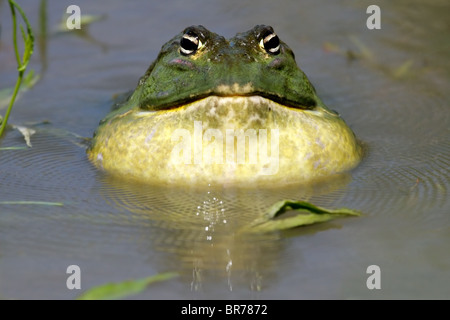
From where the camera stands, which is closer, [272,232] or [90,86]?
[272,232]

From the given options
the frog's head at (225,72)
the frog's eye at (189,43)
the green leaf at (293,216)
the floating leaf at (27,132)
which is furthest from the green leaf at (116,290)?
the floating leaf at (27,132)

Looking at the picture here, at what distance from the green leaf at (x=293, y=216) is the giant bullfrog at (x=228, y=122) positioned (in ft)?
1.78

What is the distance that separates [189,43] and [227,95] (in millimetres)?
447

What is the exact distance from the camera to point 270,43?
13.5ft

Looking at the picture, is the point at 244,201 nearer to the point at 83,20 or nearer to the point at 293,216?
the point at 293,216

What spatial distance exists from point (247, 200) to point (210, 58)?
2.71 ft

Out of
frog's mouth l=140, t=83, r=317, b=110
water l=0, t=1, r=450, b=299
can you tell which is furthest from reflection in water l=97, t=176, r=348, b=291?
frog's mouth l=140, t=83, r=317, b=110

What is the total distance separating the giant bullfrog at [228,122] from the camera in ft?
12.8

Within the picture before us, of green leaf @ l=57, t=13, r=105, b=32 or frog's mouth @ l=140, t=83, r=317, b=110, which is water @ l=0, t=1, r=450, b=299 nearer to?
green leaf @ l=57, t=13, r=105, b=32

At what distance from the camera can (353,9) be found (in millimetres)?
7680

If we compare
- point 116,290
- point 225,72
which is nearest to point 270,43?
point 225,72

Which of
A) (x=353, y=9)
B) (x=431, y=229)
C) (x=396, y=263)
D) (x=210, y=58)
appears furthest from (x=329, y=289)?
(x=353, y=9)

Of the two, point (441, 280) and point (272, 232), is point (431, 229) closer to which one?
point (441, 280)

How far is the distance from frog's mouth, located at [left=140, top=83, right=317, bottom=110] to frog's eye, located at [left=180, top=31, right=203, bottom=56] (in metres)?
0.29
